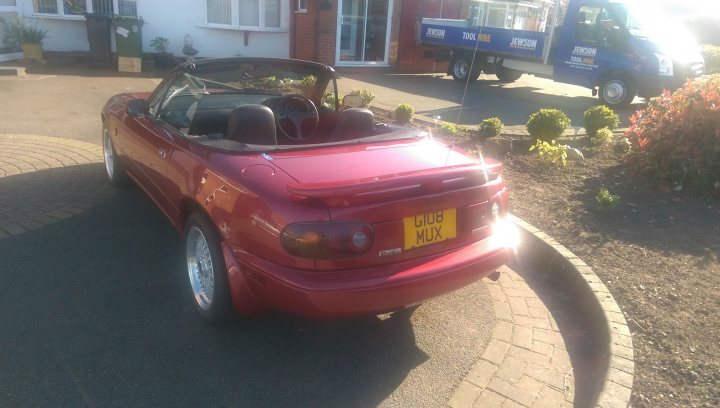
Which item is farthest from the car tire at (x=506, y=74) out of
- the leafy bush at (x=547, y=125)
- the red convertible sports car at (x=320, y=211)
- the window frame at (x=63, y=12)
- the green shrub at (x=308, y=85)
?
the red convertible sports car at (x=320, y=211)

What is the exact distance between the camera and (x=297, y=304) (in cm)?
265

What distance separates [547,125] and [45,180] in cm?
561

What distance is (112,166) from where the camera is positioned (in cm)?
531

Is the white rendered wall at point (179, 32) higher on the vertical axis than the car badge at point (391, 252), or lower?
higher

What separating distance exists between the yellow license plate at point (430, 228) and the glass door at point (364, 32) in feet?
42.8

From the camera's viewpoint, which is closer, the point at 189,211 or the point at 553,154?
the point at 189,211

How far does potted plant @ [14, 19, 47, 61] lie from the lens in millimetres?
11820

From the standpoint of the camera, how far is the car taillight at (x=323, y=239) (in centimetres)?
260

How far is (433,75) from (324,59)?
12.1 ft

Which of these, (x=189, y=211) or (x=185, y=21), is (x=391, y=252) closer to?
(x=189, y=211)

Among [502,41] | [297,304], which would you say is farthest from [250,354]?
[502,41]

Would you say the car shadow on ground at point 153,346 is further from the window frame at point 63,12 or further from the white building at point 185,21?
the white building at point 185,21

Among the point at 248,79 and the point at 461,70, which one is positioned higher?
the point at 248,79

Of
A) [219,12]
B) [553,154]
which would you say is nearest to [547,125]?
[553,154]
